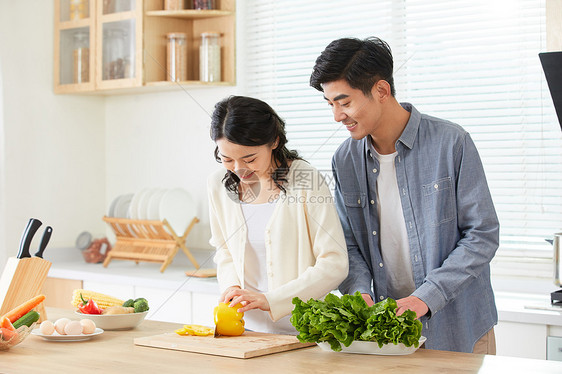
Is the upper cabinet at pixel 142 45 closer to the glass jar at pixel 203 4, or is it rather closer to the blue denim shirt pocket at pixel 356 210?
the glass jar at pixel 203 4

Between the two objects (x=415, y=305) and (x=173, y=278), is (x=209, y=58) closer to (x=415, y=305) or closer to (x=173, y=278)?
(x=173, y=278)

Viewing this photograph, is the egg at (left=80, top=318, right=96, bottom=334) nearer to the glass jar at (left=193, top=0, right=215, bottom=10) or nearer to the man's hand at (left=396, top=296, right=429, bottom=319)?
the man's hand at (left=396, top=296, right=429, bottom=319)

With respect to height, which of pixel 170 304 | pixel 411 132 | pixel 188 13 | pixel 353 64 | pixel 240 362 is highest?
pixel 188 13

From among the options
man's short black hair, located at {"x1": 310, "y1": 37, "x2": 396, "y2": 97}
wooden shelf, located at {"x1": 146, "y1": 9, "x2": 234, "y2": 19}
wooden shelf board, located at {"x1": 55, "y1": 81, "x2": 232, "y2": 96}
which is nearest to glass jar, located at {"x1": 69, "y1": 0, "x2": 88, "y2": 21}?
wooden shelf board, located at {"x1": 55, "y1": 81, "x2": 232, "y2": 96}

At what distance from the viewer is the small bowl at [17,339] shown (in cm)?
167

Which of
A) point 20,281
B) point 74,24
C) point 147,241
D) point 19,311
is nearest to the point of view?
point 19,311

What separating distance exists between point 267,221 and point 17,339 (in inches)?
27.7

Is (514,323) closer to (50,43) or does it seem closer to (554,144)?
(554,144)

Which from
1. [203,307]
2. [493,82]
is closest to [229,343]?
[203,307]

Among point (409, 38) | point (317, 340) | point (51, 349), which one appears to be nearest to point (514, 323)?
point (317, 340)

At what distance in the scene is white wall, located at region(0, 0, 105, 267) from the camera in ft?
12.0

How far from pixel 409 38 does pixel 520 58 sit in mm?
503

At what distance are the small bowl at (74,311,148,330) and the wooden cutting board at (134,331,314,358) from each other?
0.56 feet

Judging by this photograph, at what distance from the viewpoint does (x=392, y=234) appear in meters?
1.99
